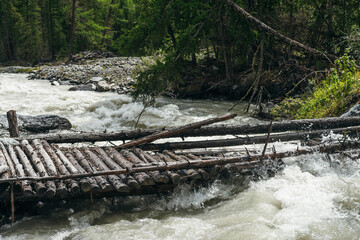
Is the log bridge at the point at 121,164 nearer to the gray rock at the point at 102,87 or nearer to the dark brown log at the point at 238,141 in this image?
the dark brown log at the point at 238,141

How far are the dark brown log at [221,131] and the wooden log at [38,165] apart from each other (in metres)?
0.59

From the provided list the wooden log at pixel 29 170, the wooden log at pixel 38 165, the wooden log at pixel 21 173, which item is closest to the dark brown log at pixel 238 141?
the wooden log at pixel 38 165

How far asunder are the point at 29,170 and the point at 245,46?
8.48 metres

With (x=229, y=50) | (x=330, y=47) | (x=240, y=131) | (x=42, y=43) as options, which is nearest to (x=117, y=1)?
(x=42, y=43)

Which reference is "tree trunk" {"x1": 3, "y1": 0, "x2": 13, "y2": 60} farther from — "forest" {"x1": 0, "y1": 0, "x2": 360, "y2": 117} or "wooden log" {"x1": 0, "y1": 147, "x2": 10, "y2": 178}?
"wooden log" {"x1": 0, "y1": 147, "x2": 10, "y2": 178}

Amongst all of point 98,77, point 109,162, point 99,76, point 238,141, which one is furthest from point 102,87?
point 109,162

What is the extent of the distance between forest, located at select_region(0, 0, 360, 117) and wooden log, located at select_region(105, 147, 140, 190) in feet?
8.08

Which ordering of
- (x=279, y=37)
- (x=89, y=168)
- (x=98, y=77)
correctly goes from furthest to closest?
(x=98, y=77) < (x=279, y=37) < (x=89, y=168)

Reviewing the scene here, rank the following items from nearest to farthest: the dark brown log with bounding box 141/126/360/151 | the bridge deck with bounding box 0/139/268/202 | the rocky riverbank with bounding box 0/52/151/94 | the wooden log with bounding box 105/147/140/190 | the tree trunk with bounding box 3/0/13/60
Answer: the bridge deck with bounding box 0/139/268/202 → the wooden log with bounding box 105/147/140/190 → the dark brown log with bounding box 141/126/360/151 → the rocky riverbank with bounding box 0/52/151/94 → the tree trunk with bounding box 3/0/13/60

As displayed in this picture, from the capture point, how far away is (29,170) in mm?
5188

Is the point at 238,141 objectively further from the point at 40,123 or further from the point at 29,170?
the point at 40,123

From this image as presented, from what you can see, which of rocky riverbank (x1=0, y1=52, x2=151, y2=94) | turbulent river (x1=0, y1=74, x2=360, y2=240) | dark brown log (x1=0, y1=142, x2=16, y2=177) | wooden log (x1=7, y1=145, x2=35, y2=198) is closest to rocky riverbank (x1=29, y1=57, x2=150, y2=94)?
rocky riverbank (x1=0, y1=52, x2=151, y2=94)

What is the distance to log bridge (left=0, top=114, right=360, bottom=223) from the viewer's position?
16.0 ft

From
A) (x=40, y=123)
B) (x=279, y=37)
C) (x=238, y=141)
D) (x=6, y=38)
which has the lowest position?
(x=40, y=123)
